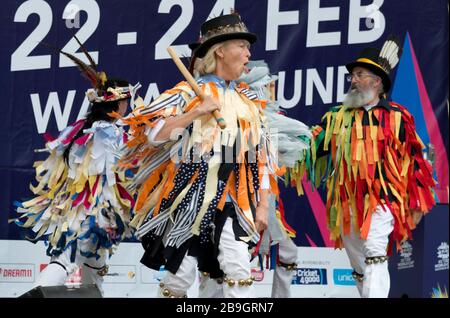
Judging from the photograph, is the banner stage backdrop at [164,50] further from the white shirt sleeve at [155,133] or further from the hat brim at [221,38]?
the white shirt sleeve at [155,133]

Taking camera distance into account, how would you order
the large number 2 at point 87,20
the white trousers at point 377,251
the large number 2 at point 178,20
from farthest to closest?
the large number 2 at point 178,20 < the large number 2 at point 87,20 < the white trousers at point 377,251

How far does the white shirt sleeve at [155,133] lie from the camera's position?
5.98 metres

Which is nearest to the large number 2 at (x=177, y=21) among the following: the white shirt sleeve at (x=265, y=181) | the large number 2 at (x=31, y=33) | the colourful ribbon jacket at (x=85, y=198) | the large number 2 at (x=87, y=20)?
the large number 2 at (x=87, y=20)

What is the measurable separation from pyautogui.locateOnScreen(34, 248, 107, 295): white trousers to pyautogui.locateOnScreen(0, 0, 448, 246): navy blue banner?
1.09 metres

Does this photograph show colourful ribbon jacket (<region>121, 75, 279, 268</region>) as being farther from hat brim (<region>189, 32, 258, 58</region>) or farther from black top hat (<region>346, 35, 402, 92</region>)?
black top hat (<region>346, 35, 402, 92</region>)

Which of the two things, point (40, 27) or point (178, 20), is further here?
point (178, 20)

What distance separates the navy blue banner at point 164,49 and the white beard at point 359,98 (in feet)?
3.49

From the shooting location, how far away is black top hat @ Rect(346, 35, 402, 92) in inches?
305

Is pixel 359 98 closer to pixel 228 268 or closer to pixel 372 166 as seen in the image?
pixel 372 166

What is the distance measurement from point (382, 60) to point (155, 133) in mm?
2505

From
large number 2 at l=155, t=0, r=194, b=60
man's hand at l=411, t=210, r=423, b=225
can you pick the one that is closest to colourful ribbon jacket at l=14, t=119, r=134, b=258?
large number 2 at l=155, t=0, r=194, b=60

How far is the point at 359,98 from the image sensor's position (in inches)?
305

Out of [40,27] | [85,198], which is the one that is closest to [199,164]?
[85,198]
